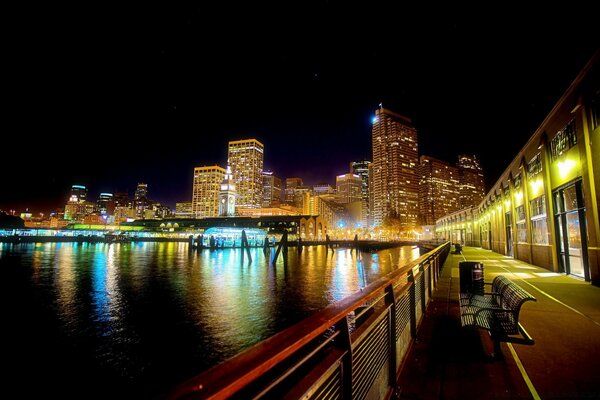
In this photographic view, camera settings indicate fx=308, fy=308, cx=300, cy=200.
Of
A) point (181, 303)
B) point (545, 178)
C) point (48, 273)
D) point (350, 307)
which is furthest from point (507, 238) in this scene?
point (48, 273)

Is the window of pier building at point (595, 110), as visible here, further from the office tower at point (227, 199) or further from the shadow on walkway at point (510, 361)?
the office tower at point (227, 199)

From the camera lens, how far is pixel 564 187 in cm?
1365

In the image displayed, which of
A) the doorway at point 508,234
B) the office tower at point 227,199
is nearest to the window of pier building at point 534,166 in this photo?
the doorway at point 508,234

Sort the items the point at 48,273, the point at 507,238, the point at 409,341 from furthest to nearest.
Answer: the point at 507,238 < the point at 48,273 < the point at 409,341

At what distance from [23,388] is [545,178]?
2100 cm

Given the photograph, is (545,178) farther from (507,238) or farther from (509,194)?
(507,238)

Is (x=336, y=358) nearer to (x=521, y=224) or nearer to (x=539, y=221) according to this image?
(x=539, y=221)

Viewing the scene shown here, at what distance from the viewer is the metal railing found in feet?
3.84

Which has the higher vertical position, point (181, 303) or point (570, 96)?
point (570, 96)

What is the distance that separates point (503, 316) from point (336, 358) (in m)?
4.09

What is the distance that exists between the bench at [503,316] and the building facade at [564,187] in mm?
8384

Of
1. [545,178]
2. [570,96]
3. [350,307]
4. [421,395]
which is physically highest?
[570,96]

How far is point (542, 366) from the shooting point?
14.0 ft

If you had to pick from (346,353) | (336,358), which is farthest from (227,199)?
(336,358)
